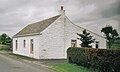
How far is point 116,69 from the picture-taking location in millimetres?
15344

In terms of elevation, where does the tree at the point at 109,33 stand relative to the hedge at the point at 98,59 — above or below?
above

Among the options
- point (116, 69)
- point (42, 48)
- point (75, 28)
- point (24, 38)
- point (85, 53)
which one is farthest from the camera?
point (24, 38)

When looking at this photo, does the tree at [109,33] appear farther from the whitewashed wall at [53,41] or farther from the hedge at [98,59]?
the hedge at [98,59]

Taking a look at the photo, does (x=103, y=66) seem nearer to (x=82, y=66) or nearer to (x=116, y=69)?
(x=116, y=69)

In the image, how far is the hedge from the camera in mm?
15524

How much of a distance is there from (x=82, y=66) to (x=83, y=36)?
8382 mm

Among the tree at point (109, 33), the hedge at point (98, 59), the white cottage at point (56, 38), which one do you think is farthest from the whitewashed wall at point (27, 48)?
the hedge at point (98, 59)

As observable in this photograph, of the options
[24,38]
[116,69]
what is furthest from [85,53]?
[24,38]

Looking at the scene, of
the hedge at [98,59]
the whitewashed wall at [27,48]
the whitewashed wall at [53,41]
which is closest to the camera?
the hedge at [98,59]

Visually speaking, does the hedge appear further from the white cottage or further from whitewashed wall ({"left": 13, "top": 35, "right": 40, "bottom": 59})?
whitewashed wall ({"left": 13, "top": 35, "right": 40, "bottom": 59})

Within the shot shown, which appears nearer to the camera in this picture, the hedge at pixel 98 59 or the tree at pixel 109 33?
the hedge at pixel 98 59

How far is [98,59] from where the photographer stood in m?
17.6

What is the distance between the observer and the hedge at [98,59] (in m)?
15.5

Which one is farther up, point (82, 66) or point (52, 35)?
point (52, 35)
